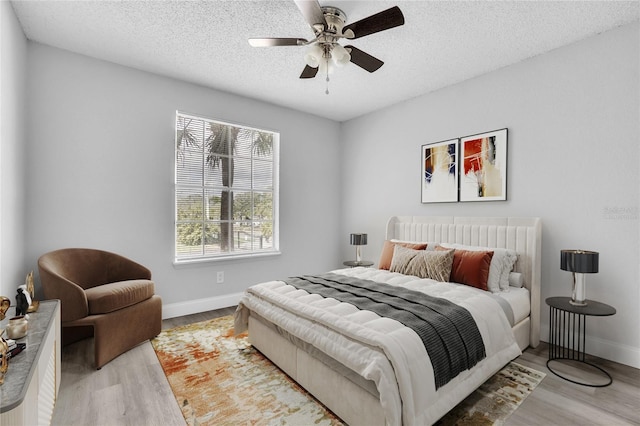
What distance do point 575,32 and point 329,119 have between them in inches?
128

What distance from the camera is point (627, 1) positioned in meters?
Result: 2.28

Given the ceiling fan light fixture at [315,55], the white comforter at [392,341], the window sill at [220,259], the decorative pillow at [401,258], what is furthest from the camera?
the window sill at [220,259]

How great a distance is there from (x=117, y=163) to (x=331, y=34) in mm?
2588

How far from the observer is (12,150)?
7.93 feet

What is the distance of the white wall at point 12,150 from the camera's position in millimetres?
2174

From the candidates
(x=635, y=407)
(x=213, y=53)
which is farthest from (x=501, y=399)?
(x=213, y=53)

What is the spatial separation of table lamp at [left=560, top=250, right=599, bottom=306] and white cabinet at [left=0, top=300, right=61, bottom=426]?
3335mm

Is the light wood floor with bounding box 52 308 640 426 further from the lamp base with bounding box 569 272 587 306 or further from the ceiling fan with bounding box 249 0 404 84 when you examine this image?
the ceiling fan with bounding box 249 0 404 84

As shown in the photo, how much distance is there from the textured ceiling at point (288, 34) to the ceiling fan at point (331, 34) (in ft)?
0.72

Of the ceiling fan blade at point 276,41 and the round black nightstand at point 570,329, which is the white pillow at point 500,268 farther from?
the ceiling fan blade at point 276,41

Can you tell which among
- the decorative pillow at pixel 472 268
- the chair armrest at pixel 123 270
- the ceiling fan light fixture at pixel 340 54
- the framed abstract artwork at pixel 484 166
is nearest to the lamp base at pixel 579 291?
the decorative pillow at pixel 472 268

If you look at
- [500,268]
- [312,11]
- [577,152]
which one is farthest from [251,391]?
[577,152]

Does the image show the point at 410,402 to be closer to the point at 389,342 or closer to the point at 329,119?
the point at 389,342

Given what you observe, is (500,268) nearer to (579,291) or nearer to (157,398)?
(579,291)
